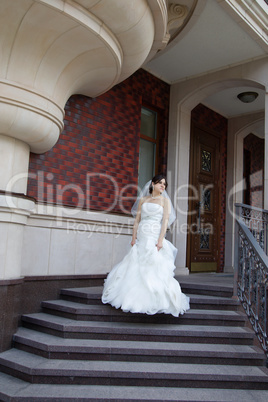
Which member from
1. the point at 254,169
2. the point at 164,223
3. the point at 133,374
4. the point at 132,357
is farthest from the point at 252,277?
the point at 254,169

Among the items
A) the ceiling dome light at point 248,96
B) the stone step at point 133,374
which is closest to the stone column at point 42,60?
the stone step at point 133,374

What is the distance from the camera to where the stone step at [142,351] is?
368 centimetres

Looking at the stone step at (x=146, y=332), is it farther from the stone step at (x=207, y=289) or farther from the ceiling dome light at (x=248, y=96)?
the ceiling dome light at (x=248, y=96)

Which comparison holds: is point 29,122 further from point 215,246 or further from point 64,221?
point 215,246

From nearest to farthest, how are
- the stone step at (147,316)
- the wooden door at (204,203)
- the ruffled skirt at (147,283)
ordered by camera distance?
the ruffled skirt at (147,283), the stone step at (147,316), the wooden door at (204,203)

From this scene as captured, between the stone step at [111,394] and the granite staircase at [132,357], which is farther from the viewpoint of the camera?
the granite staircase at [132,357]

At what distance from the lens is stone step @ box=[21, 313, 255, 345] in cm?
396

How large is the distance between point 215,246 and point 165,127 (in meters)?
2.87

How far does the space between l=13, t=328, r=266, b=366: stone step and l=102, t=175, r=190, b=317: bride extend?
1.19 feet

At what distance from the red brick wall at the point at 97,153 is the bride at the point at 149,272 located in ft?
3.45

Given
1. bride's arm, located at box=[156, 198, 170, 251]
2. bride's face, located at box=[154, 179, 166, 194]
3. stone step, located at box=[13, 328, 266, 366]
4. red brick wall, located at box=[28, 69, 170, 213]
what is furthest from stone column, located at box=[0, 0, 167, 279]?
bride's arm, located at box=[156, 198, 170, 251]

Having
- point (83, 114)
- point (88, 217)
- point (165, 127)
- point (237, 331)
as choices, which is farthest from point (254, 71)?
point (237, 331)

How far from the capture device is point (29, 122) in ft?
13.2

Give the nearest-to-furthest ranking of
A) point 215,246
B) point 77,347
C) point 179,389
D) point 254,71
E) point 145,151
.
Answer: point 179,389, point 77,347, point 254,71, point 145,151, point 215,246
